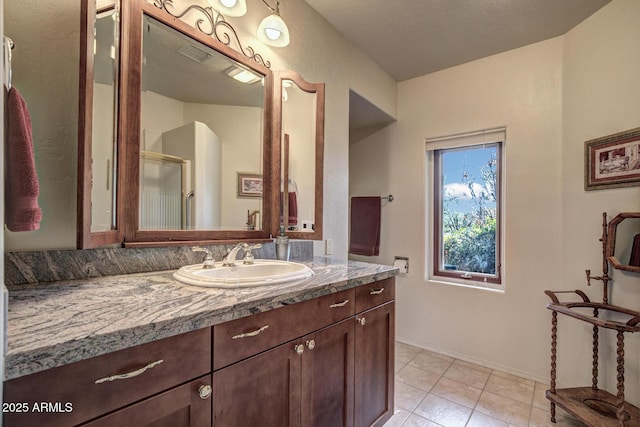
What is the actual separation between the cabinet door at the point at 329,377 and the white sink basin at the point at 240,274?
24cm

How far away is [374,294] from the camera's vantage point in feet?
4.62

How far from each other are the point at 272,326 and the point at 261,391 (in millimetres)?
196

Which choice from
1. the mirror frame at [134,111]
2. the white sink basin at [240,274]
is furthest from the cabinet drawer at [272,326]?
the mirror frame at [134,111]

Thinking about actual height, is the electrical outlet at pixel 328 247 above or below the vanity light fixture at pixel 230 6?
below

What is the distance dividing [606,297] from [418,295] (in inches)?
49.8

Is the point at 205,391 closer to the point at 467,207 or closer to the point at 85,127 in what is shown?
the point at 85,127

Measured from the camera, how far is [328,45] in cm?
201

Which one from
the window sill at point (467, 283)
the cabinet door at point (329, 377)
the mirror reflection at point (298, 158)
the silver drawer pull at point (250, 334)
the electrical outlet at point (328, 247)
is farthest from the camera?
the window sill at point (467, 283)

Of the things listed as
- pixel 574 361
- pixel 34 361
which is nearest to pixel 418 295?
pixel 574 361

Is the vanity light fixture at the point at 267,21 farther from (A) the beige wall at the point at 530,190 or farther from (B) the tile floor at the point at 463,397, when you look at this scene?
(B) the tile floor at the point at 463,397

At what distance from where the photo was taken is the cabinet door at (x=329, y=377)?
1.06 metres

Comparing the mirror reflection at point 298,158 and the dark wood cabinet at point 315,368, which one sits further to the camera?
the mirror reflection at point 298,158

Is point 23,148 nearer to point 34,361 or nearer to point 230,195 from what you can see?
point 34,361

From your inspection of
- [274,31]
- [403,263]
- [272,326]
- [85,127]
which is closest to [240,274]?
[272,326]
